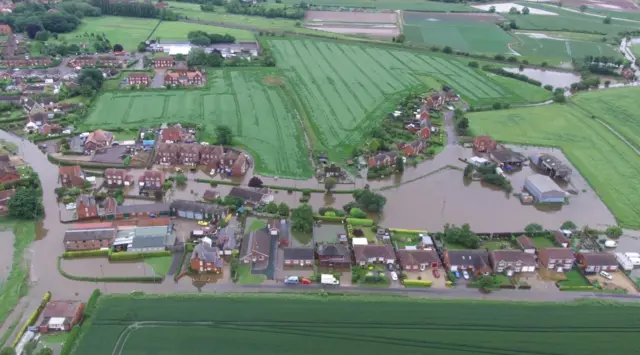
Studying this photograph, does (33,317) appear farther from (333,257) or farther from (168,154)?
(168,154)

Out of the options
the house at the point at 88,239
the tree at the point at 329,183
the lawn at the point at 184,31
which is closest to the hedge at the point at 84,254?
the house at the point at 88,239

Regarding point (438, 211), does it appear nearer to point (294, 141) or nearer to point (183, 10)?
point (294, 141)

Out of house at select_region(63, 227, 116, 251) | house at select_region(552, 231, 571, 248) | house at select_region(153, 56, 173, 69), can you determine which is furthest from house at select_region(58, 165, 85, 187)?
house at select_region(552, 231, 571, 248)

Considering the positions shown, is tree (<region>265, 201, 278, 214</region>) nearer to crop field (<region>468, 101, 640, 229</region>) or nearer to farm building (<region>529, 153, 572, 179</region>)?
farm building (<region>529, 153, 572, 179</region>)

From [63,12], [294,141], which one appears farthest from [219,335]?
[63,12]

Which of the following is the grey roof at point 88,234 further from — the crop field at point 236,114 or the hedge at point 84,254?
the crop field at point 236,114

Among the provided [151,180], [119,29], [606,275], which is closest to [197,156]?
[151,180]
